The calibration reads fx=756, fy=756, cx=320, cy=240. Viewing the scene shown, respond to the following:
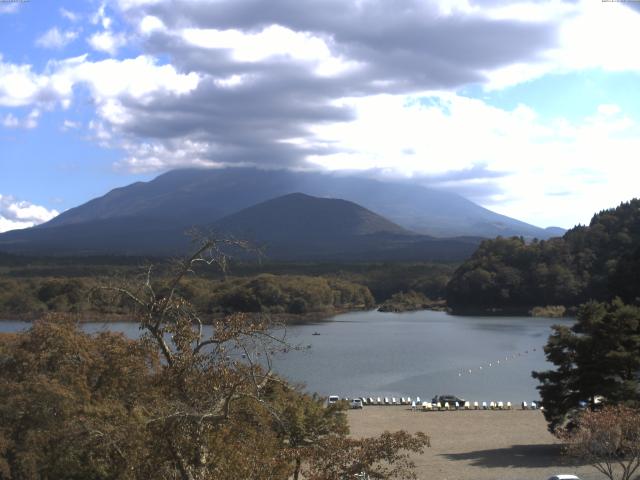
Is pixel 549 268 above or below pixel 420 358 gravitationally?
above

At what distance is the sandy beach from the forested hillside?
46.6 meters

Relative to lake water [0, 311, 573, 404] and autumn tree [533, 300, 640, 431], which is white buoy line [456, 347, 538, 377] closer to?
lake water [0, 311, 573, 404]

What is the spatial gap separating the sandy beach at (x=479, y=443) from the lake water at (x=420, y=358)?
327 cm

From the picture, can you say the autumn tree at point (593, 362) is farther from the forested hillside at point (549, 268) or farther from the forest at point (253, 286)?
the forested hillside at point (549, 268)

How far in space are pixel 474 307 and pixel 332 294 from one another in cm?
1510

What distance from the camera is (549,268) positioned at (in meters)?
74.1

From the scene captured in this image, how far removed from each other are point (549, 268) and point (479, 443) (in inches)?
2281

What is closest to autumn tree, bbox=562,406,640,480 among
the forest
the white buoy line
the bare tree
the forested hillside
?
the bare tree

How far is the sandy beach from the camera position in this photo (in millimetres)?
15266

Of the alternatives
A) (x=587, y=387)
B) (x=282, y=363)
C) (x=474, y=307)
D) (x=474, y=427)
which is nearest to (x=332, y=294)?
(x=474, y=307)

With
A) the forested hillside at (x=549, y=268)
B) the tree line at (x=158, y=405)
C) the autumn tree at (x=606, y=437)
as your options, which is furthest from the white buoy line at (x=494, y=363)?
the forested hillside at (x=549, y=268)

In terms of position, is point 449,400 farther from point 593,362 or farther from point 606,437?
point 606,437

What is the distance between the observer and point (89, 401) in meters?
9.96

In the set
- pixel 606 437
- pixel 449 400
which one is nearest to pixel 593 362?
pixel 606 437
